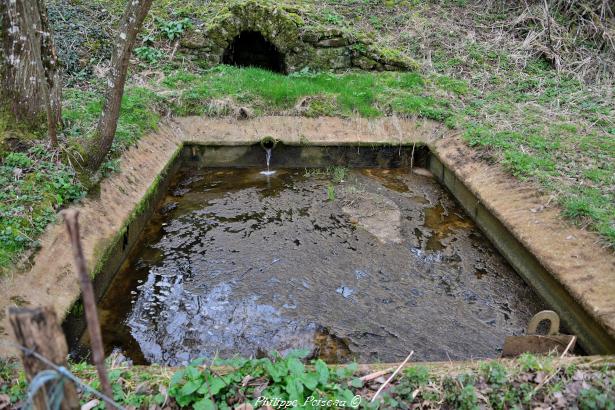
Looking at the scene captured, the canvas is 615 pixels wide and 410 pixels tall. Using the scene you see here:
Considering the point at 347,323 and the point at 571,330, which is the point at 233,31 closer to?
the point at 347,323

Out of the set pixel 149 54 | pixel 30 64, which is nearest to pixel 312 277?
pixel 30 64

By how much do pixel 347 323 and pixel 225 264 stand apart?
1545 mm

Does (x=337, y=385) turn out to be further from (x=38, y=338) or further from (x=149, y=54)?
(x=149, y=54)

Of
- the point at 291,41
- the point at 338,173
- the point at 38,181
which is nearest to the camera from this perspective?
the point at 38,181

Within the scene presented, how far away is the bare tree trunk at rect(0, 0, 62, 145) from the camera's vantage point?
485cm

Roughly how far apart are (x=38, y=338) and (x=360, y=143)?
21.5ft

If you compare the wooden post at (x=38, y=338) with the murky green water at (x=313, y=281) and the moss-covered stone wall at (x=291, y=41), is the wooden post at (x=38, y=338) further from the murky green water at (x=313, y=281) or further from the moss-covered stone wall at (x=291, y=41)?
the moss-covered stone wall at (x=291, y=41)

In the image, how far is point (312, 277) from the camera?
5.13 metres

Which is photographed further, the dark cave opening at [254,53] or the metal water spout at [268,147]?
the dark cave opening at [254,53]

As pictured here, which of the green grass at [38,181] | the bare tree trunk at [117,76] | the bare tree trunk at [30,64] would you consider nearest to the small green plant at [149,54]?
the green grass at [38,181]

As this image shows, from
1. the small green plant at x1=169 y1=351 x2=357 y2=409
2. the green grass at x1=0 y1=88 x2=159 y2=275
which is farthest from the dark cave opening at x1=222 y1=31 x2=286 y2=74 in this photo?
the small green plant at x1=169 y1=351 x2=357 y2=409

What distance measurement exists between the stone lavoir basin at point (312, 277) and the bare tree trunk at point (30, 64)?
5.73 feet

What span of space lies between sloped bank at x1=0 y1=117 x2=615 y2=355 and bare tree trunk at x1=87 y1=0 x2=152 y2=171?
403 millimetres

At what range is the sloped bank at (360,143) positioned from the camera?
4.03m
